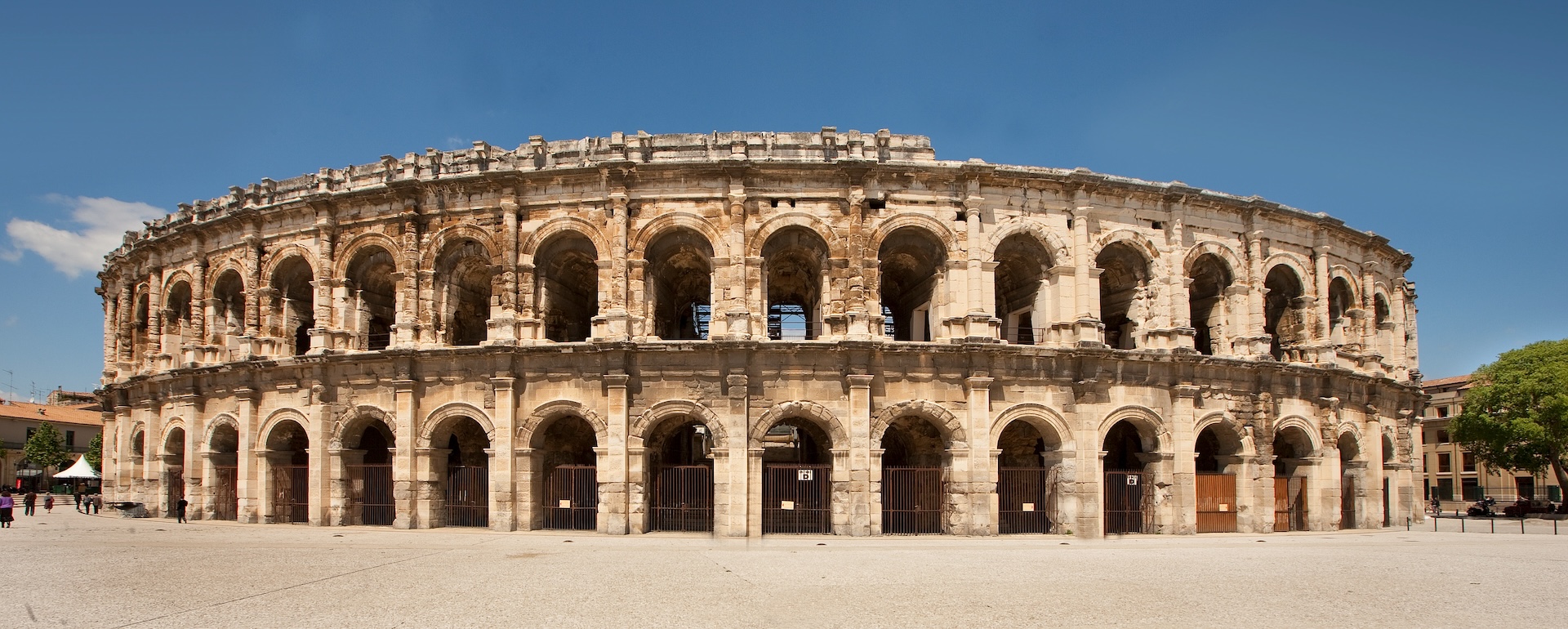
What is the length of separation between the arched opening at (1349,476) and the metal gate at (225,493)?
86.6ft

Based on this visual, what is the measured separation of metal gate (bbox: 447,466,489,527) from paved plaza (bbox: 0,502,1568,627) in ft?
7.30

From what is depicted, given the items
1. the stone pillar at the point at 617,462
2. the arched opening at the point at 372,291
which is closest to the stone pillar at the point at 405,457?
the arched opening at the point at 372,291

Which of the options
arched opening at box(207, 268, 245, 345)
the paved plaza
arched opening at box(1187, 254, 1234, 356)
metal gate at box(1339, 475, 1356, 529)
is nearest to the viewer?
the paved plaza

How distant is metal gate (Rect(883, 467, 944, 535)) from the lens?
773 inches

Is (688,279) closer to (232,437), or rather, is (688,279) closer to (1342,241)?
(232,437)

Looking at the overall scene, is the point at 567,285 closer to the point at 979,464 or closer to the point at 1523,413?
the point at 979,464

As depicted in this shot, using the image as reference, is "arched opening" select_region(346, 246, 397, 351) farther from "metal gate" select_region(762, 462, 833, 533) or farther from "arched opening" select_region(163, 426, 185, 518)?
"metal gate" select_region(762, 462, 833, 533)

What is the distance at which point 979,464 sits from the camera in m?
19.0

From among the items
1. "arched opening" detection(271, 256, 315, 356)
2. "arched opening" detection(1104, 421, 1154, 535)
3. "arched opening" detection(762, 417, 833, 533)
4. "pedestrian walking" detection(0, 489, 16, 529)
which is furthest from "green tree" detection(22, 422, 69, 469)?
"arched opening" detection(1104, 421, 1154, 535)

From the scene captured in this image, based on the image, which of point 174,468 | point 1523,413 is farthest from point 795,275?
point 1523,413

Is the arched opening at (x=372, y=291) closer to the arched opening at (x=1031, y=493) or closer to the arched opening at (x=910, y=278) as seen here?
the arched opening at (x=910, y=278)

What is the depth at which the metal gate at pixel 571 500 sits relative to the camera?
19.9 meters

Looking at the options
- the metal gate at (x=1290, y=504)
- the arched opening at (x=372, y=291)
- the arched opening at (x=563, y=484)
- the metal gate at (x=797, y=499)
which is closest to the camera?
the metal gate at (x=797, y=499)

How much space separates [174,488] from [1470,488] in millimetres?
52319
